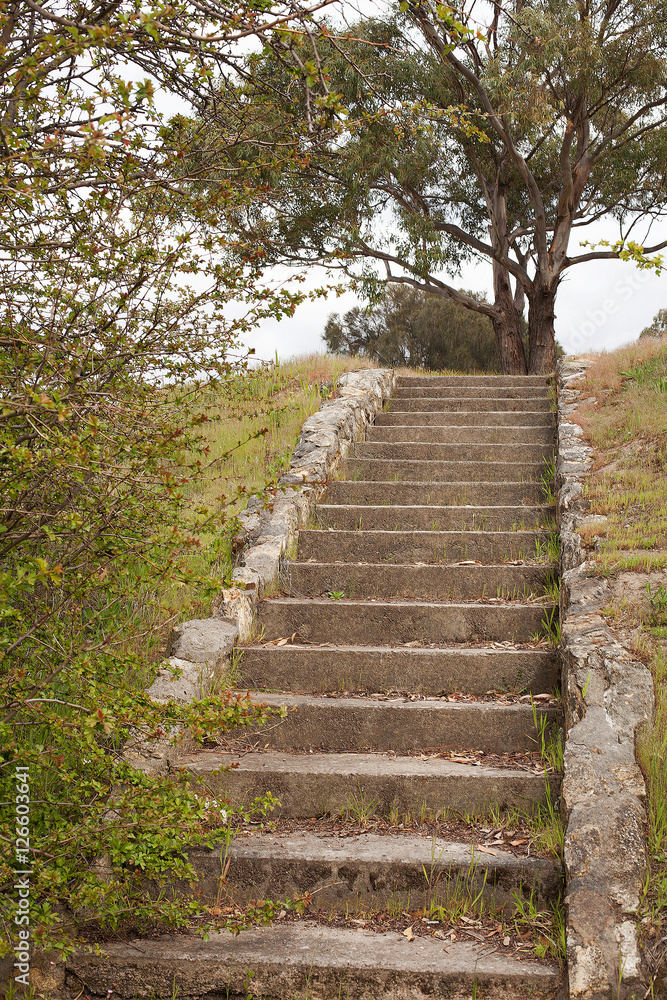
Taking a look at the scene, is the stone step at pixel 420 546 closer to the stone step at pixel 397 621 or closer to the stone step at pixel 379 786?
the stone step at pixel 397 621

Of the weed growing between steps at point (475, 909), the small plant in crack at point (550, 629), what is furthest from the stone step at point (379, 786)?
the small plant in crack at point (550, 629)

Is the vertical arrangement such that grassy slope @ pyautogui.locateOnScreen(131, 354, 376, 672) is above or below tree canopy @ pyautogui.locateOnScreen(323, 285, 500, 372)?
below

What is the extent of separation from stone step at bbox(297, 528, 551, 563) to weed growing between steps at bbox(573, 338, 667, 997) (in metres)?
0.61

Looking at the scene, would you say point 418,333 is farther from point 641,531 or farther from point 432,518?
point 641,531

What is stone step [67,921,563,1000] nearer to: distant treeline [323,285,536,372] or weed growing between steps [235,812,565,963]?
weed growing between steps [235,812,565,963]

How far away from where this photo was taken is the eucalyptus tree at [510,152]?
38.3 feet

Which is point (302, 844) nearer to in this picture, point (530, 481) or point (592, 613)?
point (592, 613)

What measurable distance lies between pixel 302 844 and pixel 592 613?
184 cm

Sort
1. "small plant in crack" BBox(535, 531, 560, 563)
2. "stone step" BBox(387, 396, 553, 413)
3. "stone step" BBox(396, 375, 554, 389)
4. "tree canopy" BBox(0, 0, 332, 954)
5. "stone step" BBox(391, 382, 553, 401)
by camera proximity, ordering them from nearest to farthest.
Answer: "tree canopy" BBox(0, 0, 332, 954) → "small plant in crack" BBox(535, 531, 560, 563) → "stone step" BBox(387, 396, 553, 413) → "stone step" BBox(391, 382, 553, 401) → "stone step" BBox(396, 375, 554, 389)

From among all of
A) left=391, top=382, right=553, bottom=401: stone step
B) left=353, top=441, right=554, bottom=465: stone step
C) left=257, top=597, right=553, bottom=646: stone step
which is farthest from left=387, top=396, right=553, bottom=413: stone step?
left=257, top=597, right=553, bottom=646: stone step

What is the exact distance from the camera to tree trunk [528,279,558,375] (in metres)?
14.8

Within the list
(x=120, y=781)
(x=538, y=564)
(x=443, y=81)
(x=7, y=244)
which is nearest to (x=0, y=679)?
(x=120, y=781)

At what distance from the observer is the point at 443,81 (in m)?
13.1

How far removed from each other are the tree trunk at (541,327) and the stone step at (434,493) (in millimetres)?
8869
